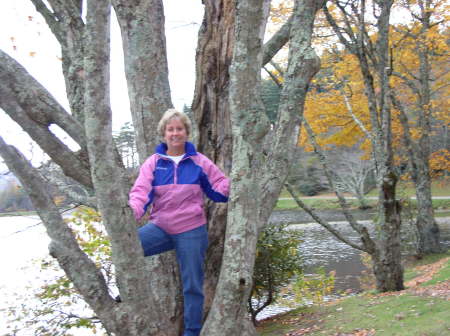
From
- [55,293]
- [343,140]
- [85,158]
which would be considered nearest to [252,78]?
[85,158]

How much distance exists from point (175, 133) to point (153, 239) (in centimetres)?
76

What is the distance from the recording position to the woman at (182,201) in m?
3.09

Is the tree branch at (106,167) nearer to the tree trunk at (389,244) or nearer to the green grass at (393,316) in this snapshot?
the green grass at (393,316)

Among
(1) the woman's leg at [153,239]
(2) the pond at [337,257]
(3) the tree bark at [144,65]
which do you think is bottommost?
(2) the pond at [337,257]

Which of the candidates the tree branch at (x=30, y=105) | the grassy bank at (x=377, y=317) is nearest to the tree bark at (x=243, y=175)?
the tree branch at (x=30, y=105)

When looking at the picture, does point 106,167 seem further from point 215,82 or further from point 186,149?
point 215,82

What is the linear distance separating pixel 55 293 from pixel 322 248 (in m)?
11.7

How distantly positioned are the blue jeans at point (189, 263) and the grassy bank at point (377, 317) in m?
2.54

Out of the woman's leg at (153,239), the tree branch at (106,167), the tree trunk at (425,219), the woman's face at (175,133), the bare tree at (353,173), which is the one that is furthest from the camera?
the bare tree at (353,173)

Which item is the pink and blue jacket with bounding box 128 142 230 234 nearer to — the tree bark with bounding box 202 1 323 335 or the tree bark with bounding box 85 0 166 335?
the tree bark with bounding box 202 1 323 335

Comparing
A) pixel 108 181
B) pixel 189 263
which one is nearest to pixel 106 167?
pixel 108 181

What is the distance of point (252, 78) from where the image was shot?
2764 millimetres

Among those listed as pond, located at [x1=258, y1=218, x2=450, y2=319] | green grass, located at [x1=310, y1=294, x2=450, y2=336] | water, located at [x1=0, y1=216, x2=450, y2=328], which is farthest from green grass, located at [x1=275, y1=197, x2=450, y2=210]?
green grass, located at [x1=310, y1=294, x2=450, y2=336]

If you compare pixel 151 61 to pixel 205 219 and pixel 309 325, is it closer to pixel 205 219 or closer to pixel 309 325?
pixel 205 219
